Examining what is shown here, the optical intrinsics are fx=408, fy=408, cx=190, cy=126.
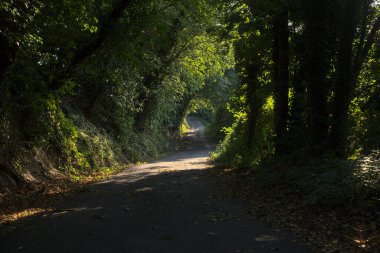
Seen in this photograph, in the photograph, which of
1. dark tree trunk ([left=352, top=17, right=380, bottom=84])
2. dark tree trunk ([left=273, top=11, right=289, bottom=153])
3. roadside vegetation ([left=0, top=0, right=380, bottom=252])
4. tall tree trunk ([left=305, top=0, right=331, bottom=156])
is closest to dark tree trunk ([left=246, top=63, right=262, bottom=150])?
roadside vegetation ([left=0, top=0, right=380, bottom=252])

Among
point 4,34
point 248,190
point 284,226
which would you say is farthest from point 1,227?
point 248,190

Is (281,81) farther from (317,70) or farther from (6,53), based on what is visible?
(6,53)

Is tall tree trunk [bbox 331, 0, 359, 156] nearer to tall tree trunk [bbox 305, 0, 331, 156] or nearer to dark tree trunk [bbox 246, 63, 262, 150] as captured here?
tall tree trunk [bbox 305, 0, 331, 156]

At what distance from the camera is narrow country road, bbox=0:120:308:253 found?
22.1ft

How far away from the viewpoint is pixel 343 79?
38.4ft

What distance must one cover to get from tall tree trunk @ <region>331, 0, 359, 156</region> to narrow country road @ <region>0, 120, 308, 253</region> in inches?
145

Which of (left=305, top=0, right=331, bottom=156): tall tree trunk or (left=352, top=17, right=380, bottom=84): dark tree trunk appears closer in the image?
(left=305, top=0, right=331, bottom=156): tall tree trunk

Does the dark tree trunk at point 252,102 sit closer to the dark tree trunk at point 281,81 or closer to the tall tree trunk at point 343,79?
the dark tree trunk at point 281,81

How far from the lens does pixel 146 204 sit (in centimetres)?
1048

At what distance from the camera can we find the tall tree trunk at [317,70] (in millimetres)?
11977

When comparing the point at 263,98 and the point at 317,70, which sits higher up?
the point at 317,70

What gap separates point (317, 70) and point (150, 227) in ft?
23.7

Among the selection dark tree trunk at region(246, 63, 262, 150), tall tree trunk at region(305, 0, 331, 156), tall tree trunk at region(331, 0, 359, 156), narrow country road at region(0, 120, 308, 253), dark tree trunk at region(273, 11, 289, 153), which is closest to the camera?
narrow country road at region(0, 120, 308, 253)

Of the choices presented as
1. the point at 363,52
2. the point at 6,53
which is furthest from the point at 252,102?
the point at 6,53
